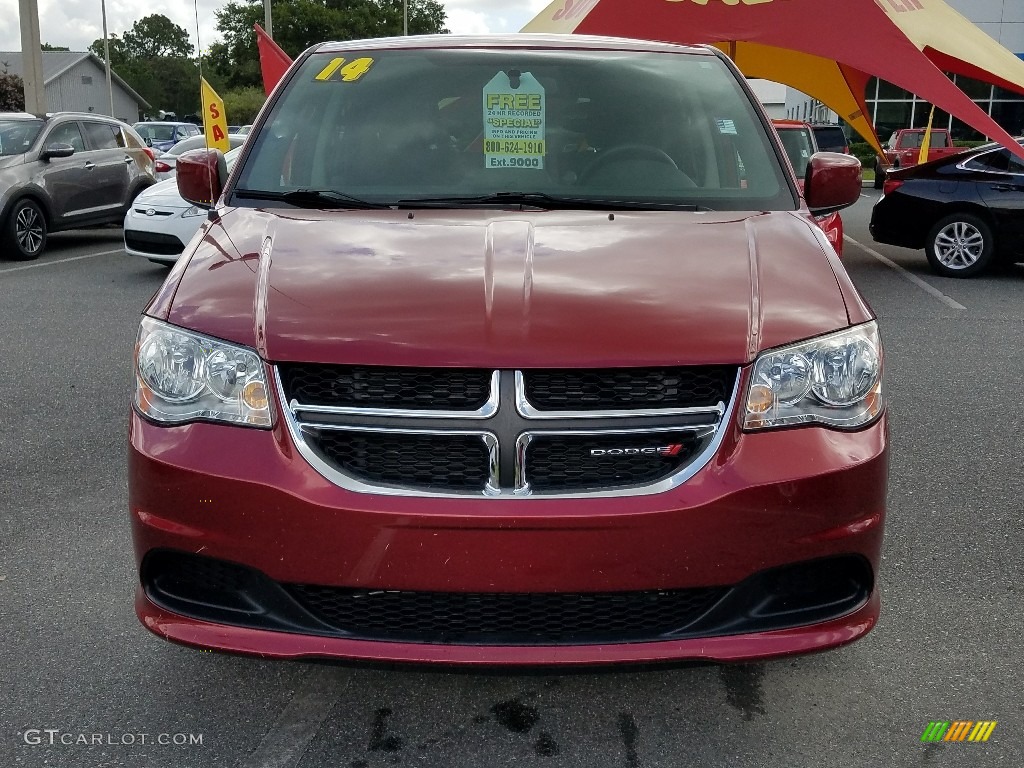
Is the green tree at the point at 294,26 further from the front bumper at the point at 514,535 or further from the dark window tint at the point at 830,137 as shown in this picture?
the front bumper at the point at 514,535

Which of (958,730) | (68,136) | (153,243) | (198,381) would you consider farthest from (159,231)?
(958,730)

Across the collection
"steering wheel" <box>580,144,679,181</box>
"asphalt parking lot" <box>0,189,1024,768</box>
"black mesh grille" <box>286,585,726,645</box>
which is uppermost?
"steering wheel" <box>580,144,679,181</box>

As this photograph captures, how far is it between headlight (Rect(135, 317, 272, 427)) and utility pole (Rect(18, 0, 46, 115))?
1878 cm

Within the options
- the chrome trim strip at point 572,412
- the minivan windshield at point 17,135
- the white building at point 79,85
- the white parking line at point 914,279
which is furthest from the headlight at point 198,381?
the white building at point 79,85

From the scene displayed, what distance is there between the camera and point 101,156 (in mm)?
14438

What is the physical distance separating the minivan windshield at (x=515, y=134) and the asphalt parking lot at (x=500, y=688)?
4.56 ft

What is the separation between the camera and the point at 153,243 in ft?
35.5

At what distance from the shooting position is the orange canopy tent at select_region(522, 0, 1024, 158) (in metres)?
11.5

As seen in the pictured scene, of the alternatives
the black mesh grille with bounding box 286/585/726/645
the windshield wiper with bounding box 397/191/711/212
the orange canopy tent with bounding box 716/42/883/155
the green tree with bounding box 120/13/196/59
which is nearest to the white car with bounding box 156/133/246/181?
the orange canopy tent with bounding box 716/42/883/155

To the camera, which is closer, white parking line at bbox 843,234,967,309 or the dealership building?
white parking line at bbox 843,234,967,309

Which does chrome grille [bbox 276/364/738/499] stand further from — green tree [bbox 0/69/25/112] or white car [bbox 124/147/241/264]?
green tree [bbox 0/69/25/112]

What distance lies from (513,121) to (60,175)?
1122 cm

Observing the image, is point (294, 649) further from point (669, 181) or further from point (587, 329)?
point (669, 181)

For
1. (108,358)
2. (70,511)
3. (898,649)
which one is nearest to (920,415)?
(898,649)
